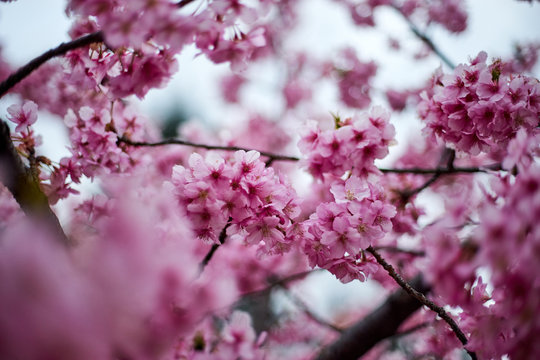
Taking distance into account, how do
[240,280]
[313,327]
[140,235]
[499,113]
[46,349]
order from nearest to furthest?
[46,349], [140,235], [499,113], [240,280], [313,327]

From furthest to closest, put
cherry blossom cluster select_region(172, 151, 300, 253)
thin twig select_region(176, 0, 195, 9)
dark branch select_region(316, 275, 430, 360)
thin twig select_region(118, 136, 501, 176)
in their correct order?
dark branch select_region(316, 275, 430, 360) < thin twig select_region(118, 136, 501, 176) < cherry blossom cluster select_region(172, 151, 300, 253) < thin twig select_region(176, 0, 195, 9)

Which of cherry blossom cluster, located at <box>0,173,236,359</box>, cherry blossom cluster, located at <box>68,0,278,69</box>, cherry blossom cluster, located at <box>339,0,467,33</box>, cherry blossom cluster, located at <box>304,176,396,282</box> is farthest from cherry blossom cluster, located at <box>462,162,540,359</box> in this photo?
cherry blossom cluster, located at <box>339,0,467,33</box>

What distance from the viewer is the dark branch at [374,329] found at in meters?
2.70

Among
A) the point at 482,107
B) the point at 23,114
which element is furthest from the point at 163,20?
the point at 482,107

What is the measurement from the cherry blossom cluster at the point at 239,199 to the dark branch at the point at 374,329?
1461 millimetres

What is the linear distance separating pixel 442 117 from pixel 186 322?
5.75 ft

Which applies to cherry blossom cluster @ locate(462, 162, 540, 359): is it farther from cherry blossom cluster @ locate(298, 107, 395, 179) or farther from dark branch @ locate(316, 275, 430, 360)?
dark branch @ locate(316, 275, 430, 360)

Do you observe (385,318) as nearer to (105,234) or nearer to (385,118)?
(385,118)

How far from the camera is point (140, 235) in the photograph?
2.53 feet

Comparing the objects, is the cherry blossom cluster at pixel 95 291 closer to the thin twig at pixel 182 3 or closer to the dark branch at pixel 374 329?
the thin twig at pixel 182 3

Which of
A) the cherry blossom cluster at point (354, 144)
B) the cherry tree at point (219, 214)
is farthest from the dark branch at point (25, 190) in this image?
the cherry blossom cluster at point (354, 144)

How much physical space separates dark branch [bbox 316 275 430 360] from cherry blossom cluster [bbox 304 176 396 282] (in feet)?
3.84

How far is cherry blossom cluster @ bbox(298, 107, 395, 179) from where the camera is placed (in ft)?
5.86

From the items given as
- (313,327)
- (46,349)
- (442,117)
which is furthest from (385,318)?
(313,327)
